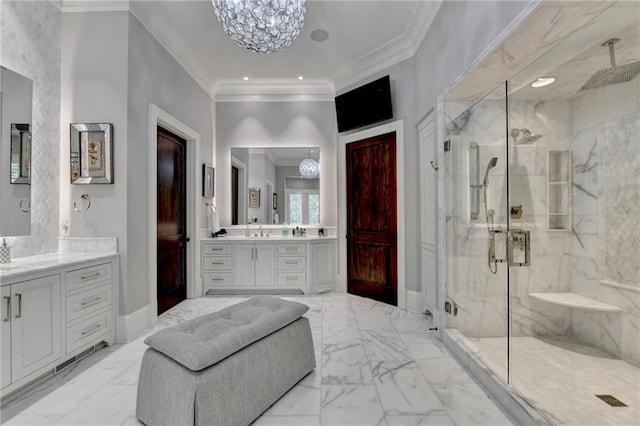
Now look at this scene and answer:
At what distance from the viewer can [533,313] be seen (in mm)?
2766

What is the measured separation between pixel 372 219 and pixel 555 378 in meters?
2.46

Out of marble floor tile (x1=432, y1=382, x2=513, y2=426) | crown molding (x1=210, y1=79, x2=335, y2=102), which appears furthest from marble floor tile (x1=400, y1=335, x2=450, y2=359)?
crown molding (x1=210, y1=79, x2=335, y2=102)

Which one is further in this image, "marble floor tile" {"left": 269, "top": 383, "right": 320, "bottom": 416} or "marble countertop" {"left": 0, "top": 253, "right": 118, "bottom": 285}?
"marble countertop" {"left": 0, "top": 253, "right": 118, "bottom": 285}

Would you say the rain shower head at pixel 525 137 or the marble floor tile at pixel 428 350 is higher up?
the rain shower head at pixel 525 137

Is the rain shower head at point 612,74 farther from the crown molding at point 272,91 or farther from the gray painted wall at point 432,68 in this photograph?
the crown molding at point 272,91

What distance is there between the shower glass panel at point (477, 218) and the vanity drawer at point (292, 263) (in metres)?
2.11

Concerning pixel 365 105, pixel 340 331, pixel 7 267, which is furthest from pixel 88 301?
pixel 365 105

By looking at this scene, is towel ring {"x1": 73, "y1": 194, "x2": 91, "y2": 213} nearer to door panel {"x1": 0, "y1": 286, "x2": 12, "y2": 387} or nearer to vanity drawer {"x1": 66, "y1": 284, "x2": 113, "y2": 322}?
vanity drawer {"x1": 66, "y1": 284, "x2": 113, "y2": 322}

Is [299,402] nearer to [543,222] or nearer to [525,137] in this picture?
[543,222]

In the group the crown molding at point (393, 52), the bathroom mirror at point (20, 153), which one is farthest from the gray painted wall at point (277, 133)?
the bathroom mirror at point (20, 153)

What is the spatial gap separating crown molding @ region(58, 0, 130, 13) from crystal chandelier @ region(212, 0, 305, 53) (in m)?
1.08

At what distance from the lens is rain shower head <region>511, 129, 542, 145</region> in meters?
2.76

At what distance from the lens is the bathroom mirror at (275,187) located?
474cm

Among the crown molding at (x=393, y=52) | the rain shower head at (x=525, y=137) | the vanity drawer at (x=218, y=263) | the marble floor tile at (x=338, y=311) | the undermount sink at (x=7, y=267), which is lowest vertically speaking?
the marble floor tile at (x=338, y=311)
